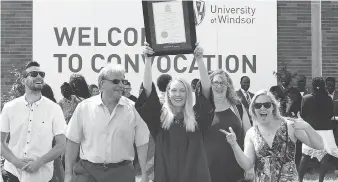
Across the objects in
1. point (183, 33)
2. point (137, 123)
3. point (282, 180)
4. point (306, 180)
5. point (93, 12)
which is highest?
point (93, 12)

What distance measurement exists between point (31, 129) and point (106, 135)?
1.06 meters

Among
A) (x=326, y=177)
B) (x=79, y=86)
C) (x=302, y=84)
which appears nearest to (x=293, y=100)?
(x=302, y=84)

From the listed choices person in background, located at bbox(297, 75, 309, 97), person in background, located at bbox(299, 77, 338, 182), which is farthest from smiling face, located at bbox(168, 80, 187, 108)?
person in background, located at bbox(297, 75, 309, 97)

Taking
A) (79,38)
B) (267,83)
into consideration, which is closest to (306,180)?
(267,83)

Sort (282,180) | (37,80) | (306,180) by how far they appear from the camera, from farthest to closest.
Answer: (306,180) → (37,80) → (282,180)

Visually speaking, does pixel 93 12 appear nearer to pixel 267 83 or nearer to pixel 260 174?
pixel 267 83

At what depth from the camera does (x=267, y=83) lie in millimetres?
13070

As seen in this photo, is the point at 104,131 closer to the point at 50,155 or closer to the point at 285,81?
the point at 50,155

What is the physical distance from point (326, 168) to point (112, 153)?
20.2 ft

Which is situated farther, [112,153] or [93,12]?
[93,12]

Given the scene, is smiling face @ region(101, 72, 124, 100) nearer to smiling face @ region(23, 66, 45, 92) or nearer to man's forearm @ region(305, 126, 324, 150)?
smiling face @ region(23, 66, 45, 92)

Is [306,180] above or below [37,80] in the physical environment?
below

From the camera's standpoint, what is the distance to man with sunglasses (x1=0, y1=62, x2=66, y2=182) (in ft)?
21.2

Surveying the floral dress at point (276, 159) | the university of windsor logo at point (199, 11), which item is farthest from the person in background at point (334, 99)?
the floral dress at point (276, 159)
